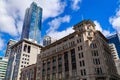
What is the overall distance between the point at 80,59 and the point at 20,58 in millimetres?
77243

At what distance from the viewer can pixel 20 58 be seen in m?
122

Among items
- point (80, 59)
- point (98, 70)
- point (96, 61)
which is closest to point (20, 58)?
point (80, 59)

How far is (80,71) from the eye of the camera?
60.2m

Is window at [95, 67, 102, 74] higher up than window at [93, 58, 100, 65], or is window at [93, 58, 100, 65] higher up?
window at [93, 58, 100, 65]

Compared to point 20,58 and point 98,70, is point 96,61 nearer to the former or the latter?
point 98,70

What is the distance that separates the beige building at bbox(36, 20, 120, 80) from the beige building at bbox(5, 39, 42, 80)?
4158cm

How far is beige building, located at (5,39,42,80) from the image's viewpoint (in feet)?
392

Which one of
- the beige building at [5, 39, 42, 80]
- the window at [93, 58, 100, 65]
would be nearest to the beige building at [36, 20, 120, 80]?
the window at [93, 58, 100, 65]

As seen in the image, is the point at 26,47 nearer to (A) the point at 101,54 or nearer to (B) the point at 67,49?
(B) the point at 67,49

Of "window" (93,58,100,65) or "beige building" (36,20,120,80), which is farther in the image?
"window" (93,58,100,65)

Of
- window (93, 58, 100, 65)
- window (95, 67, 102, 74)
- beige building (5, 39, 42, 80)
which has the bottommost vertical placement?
window (95, 67, 102, 74)

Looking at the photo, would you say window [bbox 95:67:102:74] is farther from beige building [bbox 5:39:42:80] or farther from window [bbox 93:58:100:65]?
beige building [bbox 5:39:42:80]

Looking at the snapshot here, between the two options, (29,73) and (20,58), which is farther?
(20,58)

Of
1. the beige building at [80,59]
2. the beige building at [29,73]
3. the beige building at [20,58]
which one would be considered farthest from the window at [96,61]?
the beige building at [20,58]
